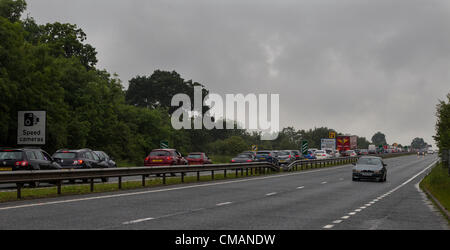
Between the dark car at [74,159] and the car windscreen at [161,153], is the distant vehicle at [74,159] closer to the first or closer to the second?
the dark car at [74,159]

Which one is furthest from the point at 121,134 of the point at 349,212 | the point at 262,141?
the point at 262,141

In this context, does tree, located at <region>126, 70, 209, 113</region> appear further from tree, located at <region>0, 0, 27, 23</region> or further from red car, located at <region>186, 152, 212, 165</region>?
red car, located at <region>186, 152, 212, 165</region>

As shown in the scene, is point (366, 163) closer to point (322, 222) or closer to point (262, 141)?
point (322, 222)

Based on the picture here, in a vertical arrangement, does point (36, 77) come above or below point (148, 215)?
above

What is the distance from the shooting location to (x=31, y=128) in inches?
1266

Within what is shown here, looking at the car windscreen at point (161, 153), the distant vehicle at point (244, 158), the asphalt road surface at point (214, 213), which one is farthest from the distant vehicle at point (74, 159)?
the distant vehicle at point (244, 158)

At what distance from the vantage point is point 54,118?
45094 mm

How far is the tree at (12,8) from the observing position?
55.0m

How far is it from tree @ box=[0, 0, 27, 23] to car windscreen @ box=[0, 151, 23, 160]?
35.8 m

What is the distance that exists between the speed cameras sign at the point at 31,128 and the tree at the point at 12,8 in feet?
84.3

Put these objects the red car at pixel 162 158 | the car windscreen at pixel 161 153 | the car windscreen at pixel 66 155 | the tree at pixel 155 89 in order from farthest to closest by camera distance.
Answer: the tree at pixel 155 89 → the car windscreen at pixel 161 153 → the red car at pixel 162 158 → the car windscreen at pixel 66 155

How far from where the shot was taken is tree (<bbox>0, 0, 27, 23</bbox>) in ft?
180
